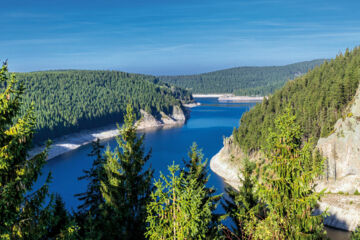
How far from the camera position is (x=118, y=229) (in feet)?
59.7

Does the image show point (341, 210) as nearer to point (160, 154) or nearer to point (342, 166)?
point (342, 166)

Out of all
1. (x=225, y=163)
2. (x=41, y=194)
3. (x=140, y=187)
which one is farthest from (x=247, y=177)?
(x=225, y=163)

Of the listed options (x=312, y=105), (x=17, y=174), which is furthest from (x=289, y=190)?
(x=312, y=105)

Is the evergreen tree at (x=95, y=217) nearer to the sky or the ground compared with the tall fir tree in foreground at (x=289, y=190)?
nearer to the ground

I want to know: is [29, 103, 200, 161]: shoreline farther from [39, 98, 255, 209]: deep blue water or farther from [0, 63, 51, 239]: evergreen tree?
[0, 63, 51, 239]: evergreen tree

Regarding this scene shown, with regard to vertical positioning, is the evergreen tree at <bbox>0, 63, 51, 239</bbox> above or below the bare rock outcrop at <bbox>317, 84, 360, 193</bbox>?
above

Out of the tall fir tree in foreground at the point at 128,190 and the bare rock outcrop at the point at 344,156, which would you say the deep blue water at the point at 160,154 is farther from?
the tall fir tree in foreground at the point at 128,190

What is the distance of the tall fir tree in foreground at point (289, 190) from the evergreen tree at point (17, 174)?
9.72 metres

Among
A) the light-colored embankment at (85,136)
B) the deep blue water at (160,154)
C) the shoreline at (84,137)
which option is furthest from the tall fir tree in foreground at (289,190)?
the light-colored embankment at (85,136)

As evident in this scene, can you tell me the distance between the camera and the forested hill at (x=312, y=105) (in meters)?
79.8

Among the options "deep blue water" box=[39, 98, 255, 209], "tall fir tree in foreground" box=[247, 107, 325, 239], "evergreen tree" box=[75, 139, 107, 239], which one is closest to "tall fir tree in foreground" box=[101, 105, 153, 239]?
"evergreen tree" box=[75, 139, 107, 239]

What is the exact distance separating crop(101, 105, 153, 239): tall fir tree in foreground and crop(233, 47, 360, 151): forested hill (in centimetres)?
5239

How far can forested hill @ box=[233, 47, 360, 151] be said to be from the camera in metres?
79.8

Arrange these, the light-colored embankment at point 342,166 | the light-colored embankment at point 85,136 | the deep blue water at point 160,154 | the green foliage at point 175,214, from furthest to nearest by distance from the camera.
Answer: the light-colored embankment at point 85,136
the deep blue water at point 160,154
the light-colored embankment at point 342,166
the green foliage at point 175,214
